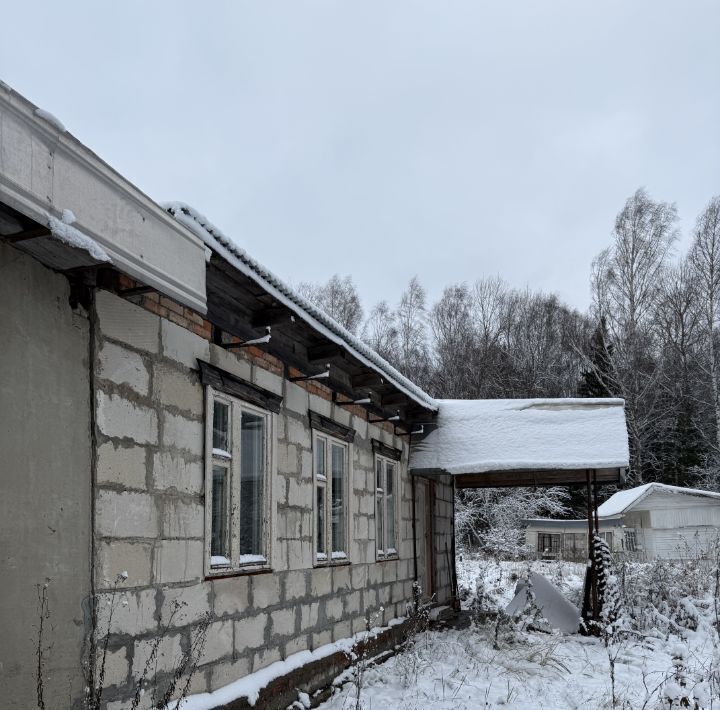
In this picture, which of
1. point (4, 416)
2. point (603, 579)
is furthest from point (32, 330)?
point (603, 579)

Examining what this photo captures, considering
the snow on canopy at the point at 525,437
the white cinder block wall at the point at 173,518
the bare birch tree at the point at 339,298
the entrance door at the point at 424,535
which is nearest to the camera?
the white cinder block wall at the point at 173,518

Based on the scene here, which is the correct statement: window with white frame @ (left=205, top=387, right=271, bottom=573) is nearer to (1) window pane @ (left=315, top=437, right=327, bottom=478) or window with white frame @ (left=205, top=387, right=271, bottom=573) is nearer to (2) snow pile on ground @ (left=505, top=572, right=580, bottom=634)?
(1) window pane @ (left=315, top=437, right=327, bottom=478)

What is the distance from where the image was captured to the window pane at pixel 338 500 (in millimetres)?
8366

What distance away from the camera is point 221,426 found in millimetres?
5941

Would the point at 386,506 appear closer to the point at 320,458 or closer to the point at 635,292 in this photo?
the point at 320,458

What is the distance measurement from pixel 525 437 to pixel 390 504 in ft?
7.35

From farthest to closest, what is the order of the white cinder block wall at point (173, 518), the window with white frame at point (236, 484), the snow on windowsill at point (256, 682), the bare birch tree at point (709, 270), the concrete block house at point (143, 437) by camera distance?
the bare birch tree at point (709, 270)
the window with white frame at point (236, 484)
the snow on windowsill at point (256, 682)
the white cinder block wall at point (173, 518)
the concrete block house at point (143, 437)

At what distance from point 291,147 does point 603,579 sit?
4573cm

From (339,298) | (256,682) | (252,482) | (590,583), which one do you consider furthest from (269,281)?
(339,298)

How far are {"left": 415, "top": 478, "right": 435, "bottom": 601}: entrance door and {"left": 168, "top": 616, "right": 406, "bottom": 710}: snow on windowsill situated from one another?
12.7 feet

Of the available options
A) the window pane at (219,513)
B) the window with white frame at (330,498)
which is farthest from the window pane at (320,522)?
the window pane at (219,513)

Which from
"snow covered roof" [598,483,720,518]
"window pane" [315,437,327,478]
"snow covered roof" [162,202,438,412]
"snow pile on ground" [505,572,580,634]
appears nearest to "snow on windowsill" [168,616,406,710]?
"window pane" [315,437,327,478]

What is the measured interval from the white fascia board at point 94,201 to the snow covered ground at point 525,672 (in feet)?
11.1

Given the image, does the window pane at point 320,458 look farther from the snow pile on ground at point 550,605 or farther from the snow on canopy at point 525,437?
the snow pile on ground at point 550,605
